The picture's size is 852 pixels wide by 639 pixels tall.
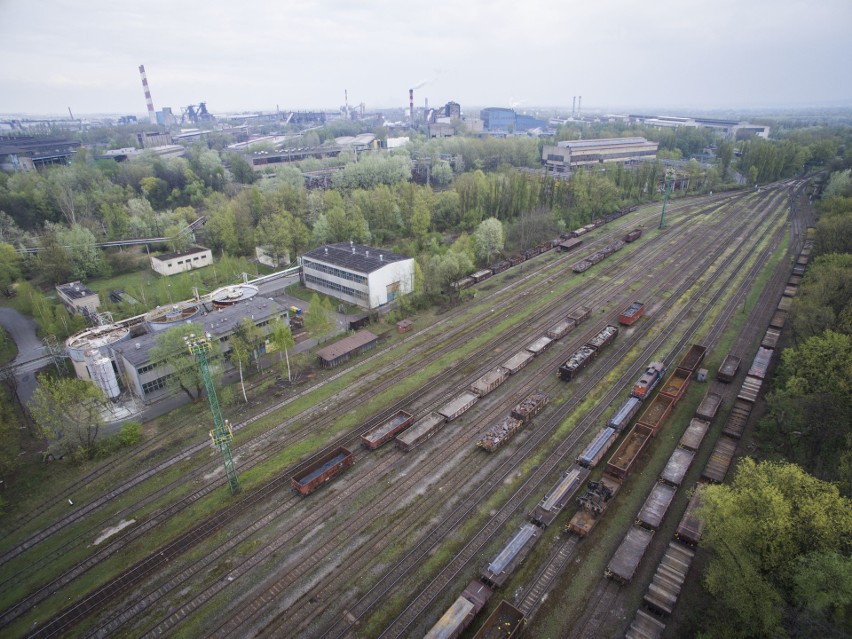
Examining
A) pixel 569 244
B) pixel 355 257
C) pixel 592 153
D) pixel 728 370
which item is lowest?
pixel 728 370

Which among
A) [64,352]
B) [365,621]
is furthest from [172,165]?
[365,621]

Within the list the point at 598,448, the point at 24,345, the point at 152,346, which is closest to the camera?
the point at 598,448

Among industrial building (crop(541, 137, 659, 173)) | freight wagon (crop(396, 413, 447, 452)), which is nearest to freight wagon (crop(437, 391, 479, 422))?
freight wagon (crop(396, 413, 447, 452))

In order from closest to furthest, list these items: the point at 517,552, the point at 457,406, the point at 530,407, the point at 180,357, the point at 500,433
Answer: the point at 517,552 < the point at 500,433 < the point at 530,407 < the point at 457,406 < the point at 180,357

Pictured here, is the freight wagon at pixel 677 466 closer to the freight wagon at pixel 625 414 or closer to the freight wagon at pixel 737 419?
the freight wagon at pixel 625 414

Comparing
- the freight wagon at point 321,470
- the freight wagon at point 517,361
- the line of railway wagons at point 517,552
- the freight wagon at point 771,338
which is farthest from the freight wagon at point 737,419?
the freight wagon at point 321,470

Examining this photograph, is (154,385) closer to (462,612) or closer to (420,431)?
(420,431)

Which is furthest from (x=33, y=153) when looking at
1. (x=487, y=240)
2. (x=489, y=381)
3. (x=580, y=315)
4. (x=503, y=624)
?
(x=503, y=624)
